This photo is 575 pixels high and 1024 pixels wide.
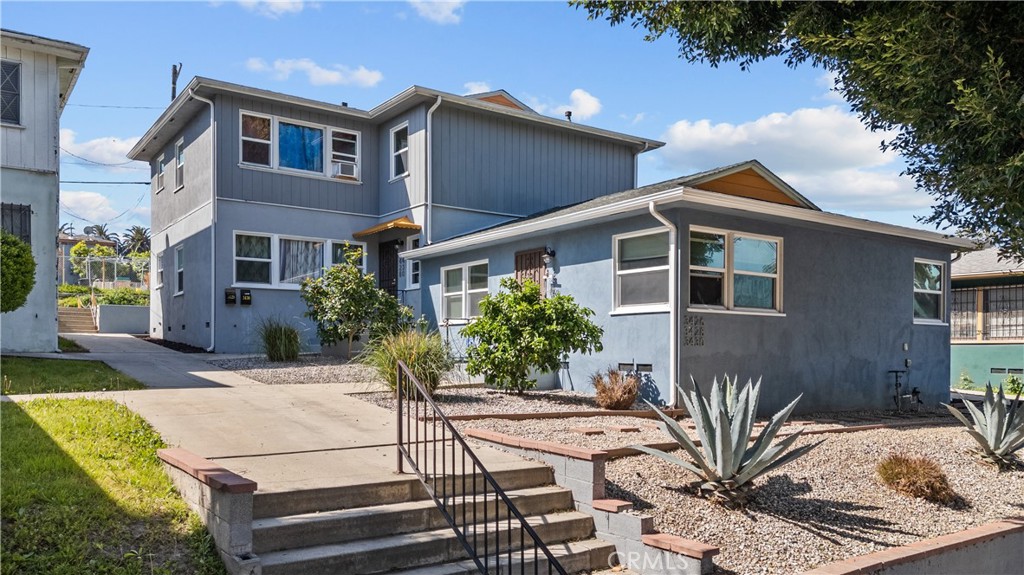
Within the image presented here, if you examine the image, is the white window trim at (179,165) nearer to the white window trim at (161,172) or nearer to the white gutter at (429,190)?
the white window trim at (161,172)

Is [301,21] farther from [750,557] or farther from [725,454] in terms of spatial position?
[750,557]

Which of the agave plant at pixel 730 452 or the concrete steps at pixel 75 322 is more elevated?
the concrete steps at pixel 75 322

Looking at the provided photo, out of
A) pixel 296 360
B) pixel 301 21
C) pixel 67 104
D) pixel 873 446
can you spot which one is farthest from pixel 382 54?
pixel 67 104

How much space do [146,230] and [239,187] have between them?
51858mm

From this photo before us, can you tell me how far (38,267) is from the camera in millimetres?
13719

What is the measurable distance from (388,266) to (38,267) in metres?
7.17

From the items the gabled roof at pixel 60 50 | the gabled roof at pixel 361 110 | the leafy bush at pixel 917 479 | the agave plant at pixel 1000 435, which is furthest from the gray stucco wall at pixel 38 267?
the agave plant at pixel 1000 435

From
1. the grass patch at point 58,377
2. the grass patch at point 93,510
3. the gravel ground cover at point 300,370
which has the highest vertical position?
the grass patch at point 58,377

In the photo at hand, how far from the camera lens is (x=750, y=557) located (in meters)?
5.24

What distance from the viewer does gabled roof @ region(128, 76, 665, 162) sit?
15.9m

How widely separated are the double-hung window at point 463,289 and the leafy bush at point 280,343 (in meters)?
3.11

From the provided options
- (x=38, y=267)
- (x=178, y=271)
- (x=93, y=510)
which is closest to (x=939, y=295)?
(x=93, y=510)

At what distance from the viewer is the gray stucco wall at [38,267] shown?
530 inches

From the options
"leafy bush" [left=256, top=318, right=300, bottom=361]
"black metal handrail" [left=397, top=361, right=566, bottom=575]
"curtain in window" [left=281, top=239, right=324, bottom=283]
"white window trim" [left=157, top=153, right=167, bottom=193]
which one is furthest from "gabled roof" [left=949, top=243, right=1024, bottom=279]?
"white window trim" [left=157, top=153, right=167, bottom=193]
